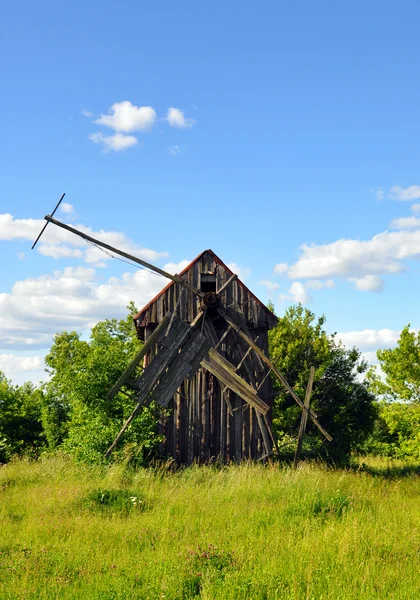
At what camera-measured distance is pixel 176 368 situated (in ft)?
53.4

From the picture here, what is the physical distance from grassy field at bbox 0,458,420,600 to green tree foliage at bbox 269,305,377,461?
48.8ft

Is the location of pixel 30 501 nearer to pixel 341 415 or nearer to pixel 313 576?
pixel 313 576

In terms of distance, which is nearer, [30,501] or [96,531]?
[96,531]

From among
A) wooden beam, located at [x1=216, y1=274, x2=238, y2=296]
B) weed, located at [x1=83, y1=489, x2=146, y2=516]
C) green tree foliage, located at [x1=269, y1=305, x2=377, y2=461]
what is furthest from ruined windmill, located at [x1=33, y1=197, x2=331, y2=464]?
green tree foliage, located at [x1=269, y1=305, x2=377, y2=461]

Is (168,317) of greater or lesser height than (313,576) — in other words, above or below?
above

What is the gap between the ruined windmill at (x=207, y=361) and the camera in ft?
53.5

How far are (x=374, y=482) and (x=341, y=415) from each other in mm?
15230

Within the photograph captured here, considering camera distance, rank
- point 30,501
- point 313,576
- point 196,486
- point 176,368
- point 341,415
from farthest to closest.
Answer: point 341,415 → point 176,368 → point 196,486 → point 30,501 → point 313,576

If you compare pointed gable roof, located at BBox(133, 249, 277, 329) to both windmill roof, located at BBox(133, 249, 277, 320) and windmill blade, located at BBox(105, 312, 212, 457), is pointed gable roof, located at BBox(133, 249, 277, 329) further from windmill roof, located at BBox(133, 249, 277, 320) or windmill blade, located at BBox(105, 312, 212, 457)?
windmill blade, located at BBox(105, 312, 212, 457)

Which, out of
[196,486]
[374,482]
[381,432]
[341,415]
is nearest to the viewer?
[196,486]

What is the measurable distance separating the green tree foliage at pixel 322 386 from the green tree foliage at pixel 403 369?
131 cm

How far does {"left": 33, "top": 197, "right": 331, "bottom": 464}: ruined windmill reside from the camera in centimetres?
1631

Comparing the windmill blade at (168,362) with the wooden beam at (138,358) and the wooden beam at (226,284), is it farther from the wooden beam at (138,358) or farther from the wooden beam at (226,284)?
the wooden beam at (226,284)

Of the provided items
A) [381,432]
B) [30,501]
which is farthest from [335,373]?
[30,501]
